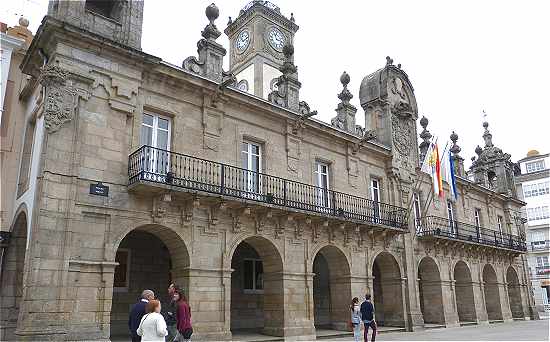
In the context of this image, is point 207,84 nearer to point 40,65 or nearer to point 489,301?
point 40,65

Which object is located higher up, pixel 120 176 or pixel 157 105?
pixel 157 105

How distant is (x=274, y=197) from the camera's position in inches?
519

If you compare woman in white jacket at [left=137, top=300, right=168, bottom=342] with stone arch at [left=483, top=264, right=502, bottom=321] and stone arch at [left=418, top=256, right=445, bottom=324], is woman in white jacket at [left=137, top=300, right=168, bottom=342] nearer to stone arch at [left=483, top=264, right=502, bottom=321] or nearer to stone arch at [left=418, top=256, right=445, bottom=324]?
stone arch at [left=418, top=256, right=445, bottom=324]

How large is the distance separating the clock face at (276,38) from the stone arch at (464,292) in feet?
48.9

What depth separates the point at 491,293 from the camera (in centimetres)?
2384

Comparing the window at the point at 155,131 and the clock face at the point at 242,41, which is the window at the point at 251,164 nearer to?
the window at the point at 155,131

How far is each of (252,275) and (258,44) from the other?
14.4 m

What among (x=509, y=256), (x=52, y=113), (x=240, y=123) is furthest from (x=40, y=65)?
(x=509, y=256)

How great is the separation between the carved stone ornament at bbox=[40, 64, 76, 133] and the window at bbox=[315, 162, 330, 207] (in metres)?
7.85

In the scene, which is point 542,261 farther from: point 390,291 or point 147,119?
point 147,119

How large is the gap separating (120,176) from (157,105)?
Result: 2280 mm

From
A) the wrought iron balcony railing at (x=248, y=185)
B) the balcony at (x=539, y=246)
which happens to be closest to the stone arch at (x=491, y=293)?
the wrought iron balcony railing at (x=248, y=185)

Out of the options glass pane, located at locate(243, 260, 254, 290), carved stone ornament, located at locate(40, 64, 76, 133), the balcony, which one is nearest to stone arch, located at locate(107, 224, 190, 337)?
glass pane, located at locate(243, 260, 254, 290)

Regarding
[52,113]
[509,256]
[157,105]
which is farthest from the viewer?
[509,256]
